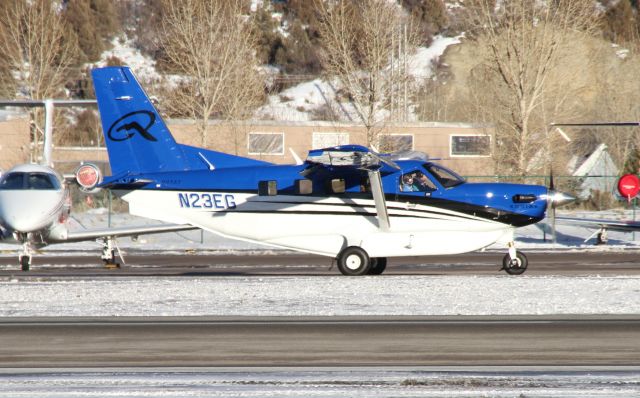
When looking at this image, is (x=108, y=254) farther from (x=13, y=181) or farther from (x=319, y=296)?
(x=319, y=296)

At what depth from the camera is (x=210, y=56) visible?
5144cm

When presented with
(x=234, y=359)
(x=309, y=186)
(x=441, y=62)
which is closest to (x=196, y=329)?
(x=234, y=359)

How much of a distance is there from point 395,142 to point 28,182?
103 ft

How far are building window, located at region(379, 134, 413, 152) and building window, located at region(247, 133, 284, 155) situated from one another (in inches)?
275

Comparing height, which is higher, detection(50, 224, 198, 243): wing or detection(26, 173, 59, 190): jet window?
detection(26, 173, 59, 190): jet window

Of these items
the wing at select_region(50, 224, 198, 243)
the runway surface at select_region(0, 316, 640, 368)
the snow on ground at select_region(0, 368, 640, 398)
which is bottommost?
the runway surface at select_region(0, 316, 640, 368)

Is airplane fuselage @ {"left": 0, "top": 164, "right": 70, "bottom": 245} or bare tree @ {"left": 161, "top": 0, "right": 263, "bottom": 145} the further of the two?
bare tree @ {"left": 161, "top": 0, "right": 263, "bottom": 145}

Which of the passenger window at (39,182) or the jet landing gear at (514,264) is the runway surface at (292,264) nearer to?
the jet landing gear at (514,264)

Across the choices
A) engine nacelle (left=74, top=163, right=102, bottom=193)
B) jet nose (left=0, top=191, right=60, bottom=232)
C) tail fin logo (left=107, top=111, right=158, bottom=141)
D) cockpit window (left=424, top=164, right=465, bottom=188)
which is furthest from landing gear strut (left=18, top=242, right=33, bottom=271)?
cockpit window (left=424, top=164, right=465, bottom=188)

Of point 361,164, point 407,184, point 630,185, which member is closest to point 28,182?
point 361,164

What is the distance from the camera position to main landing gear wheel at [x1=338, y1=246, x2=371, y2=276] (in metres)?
22.2

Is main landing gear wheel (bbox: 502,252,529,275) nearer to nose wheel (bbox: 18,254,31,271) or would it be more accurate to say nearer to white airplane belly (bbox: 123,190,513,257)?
white airplane belly (bbox: 123,190,513,257)

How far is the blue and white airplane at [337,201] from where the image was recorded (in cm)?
2200

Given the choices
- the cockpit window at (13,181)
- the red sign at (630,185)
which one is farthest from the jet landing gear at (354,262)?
the red sign at (630,185)
